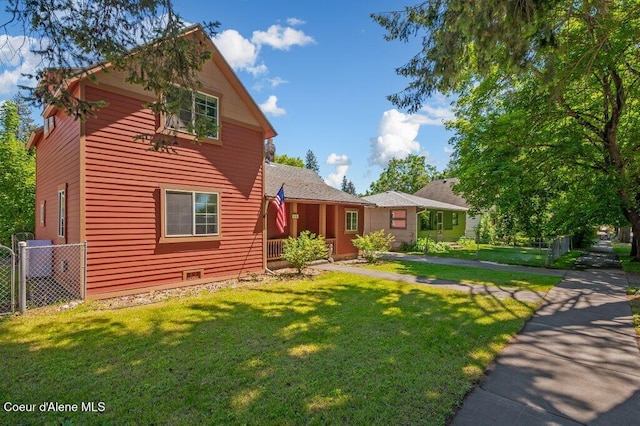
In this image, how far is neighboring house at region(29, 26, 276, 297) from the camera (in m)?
6.97

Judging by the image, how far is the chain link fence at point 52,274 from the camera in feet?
19.5

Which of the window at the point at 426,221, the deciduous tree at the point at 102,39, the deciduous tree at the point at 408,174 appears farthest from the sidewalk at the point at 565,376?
the deciduous tree at the point at 408,174

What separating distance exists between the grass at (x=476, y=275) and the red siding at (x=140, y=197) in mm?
6521

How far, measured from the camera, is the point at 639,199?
12.5 meters

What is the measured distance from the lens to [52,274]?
27.7 feet

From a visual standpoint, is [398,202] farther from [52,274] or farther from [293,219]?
[52,274]

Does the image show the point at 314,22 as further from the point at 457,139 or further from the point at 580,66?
the point at 457,139

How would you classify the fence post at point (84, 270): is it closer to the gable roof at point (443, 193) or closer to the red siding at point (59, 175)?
the red siding at point (59, 175)

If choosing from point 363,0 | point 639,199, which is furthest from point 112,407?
point 639,199

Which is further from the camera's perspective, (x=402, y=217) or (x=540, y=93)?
(x=402, y=217)

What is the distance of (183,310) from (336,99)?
503 inches

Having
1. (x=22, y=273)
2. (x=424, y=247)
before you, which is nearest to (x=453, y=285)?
(x=424, y=247)

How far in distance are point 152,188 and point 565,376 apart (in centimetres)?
891

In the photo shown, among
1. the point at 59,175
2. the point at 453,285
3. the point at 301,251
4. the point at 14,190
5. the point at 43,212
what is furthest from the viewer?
the point at 14,190
